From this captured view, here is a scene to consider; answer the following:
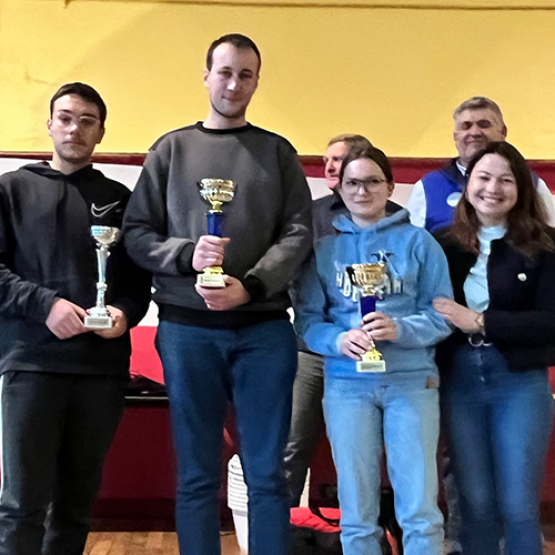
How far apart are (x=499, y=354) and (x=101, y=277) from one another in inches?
42.8

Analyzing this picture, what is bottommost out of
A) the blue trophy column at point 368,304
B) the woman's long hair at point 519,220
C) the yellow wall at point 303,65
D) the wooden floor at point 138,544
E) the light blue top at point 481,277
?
the wooden floor at point 138,544

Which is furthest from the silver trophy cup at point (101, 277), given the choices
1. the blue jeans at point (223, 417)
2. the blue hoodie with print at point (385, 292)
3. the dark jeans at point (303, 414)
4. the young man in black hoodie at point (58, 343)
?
the dark jeans at point (303, 414)

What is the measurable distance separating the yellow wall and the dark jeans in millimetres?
1450

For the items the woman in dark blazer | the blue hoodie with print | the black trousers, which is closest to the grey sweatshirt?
the blue hoodie with print

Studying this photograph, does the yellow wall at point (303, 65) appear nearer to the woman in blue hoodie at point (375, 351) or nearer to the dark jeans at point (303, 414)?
the dark jeans at point (303, 414)

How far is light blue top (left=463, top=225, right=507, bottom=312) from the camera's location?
1.93 metres

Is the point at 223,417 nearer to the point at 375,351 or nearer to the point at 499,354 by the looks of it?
the point at 375,351

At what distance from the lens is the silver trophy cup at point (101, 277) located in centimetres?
178

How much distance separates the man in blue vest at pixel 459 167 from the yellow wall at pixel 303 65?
112 cm

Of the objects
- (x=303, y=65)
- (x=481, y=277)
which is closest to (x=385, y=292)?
(x=481, y=277)

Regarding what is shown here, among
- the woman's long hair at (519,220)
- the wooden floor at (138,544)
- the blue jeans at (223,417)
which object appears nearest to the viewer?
the blue jeans at (223,417)

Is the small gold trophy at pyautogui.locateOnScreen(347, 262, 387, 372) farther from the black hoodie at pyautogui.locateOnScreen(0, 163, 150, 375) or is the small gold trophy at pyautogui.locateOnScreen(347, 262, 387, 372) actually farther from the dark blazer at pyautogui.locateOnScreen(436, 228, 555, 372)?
the black hoodie at pyautogui.locateOnScreen(0, 163, 150, 375)

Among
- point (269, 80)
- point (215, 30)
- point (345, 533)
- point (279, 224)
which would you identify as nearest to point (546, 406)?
point (345, 533)

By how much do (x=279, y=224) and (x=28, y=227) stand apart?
0.69 metres
